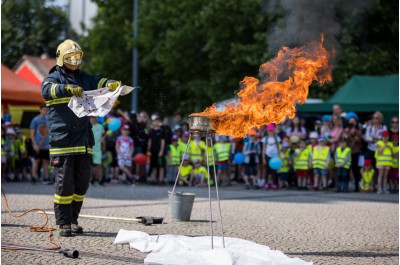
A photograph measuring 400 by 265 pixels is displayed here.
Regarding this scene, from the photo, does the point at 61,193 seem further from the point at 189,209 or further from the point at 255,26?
the point at 255,26

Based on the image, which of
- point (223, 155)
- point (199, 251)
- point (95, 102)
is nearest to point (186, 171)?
point (223, 155)

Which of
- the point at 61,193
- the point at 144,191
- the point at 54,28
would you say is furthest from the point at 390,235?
the point at 54,28

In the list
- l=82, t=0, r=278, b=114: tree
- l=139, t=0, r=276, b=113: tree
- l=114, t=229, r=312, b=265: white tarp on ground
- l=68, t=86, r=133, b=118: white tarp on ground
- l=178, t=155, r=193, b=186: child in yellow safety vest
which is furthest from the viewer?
l=82, t=0, r=278, b=114: tree

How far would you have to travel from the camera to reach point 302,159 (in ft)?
50.9

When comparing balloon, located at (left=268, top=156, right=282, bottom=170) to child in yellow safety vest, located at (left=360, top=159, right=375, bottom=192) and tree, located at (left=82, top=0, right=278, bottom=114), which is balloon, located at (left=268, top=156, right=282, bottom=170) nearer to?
child in yellow safety vest, located at (left=360, top=159, right=375, bottom=192)

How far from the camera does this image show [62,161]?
24.5 feet

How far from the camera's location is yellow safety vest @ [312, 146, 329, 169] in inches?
600

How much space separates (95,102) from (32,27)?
42.6 m

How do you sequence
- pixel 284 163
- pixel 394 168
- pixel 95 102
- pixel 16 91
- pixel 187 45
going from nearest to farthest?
pixel 95 102 → pixel 394 168 → pixel 284 163 → pixel 16 91 → pixel 187 45

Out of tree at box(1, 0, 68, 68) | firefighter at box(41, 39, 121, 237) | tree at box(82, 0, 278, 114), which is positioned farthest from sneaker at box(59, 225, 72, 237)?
tree at box(1, 0, 68, 68)

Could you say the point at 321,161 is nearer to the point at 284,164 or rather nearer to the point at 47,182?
the point at 284,164

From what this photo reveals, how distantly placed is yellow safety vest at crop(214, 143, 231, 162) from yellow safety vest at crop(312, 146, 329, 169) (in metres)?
2.14

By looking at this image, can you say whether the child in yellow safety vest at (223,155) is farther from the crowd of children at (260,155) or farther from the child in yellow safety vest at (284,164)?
the child in yellow safety vest at (284,164)

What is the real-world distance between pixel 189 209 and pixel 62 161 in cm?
205
